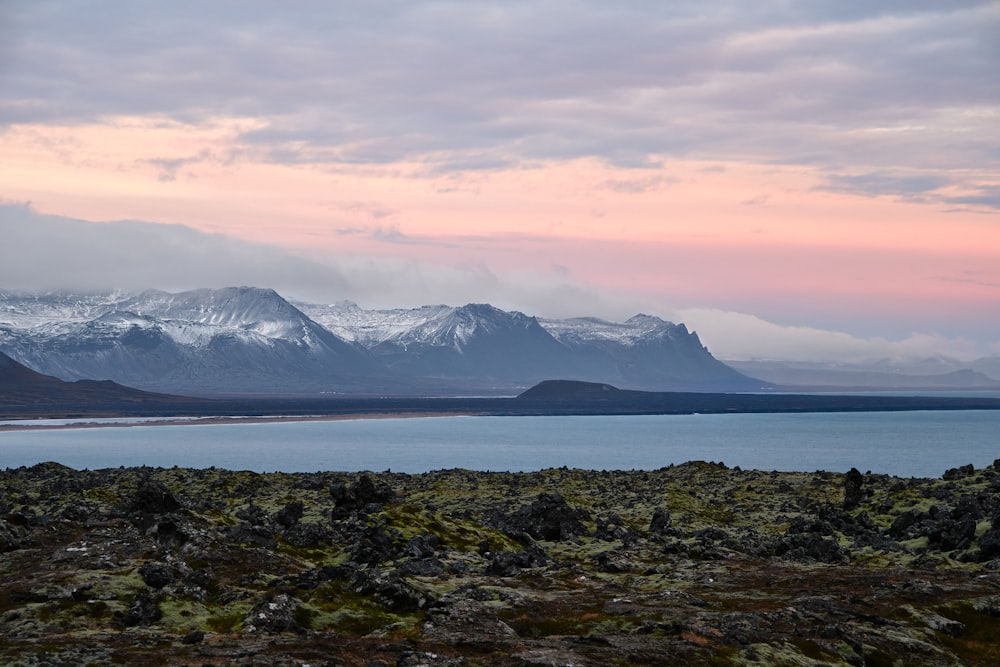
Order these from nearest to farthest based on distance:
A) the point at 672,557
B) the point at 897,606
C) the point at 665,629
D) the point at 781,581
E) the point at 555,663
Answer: the point at 555,663 < the point at 665,629 < the point at 897,606 < the point at 781,581 < the point at 672,557

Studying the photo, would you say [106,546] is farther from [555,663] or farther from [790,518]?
[790,518]

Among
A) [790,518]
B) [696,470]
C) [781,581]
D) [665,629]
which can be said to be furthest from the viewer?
[696,470]

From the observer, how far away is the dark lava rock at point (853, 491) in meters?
96.1

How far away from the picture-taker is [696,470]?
473ft

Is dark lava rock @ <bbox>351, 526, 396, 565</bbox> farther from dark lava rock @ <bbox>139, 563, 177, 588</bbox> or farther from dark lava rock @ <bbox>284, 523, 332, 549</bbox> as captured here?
dark lava rock @ <bbox>139, 563, 177, 588</bbox>

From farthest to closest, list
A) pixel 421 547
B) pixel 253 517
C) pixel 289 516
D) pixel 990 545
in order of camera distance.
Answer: pixel 253 517, pixel 289 516, pixel 421 547, pixel 990 545

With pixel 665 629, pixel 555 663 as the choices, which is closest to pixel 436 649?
pixel 555 663

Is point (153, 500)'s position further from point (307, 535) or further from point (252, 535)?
point (307, 535)

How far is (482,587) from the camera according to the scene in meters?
53.5

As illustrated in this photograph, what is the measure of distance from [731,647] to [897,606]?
12.5m

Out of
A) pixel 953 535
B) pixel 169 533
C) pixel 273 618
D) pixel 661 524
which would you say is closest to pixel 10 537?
pixel 169 533

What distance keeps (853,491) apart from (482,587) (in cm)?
5492

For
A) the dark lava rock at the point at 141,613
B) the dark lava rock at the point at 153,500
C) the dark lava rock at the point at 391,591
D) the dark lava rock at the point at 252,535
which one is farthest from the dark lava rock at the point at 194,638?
Answer: the dark lava rock at the point at 153,500

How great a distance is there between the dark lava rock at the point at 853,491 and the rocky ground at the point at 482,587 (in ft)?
22.0
